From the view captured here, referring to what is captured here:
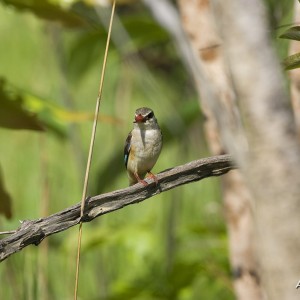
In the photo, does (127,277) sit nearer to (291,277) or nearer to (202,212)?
(202,212)

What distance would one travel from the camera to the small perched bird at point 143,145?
7.80 feet

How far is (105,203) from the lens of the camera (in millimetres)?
1222

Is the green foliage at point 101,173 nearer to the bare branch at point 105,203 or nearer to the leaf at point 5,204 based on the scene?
the leaf at point 5,204

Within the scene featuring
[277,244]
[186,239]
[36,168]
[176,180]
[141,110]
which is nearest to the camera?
[277,244]

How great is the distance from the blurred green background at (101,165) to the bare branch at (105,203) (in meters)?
0.30

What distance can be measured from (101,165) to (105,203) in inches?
86.7

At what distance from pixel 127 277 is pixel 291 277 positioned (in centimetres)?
236

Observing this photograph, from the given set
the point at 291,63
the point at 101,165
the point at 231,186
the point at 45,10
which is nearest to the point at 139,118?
the point at 231,186

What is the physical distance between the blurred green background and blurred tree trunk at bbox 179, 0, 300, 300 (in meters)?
0.87

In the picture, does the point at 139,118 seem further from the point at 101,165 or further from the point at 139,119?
the point at 101,165

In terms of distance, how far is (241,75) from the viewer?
636 mm

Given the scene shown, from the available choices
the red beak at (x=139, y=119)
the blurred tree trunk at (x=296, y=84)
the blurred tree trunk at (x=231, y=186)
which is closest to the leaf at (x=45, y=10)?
the blurred tree trunk at (x=231, y=186)

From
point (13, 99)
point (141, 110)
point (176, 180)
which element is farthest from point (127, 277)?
point (176, 180)

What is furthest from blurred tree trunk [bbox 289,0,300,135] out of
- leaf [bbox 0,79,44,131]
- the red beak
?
the red beak
